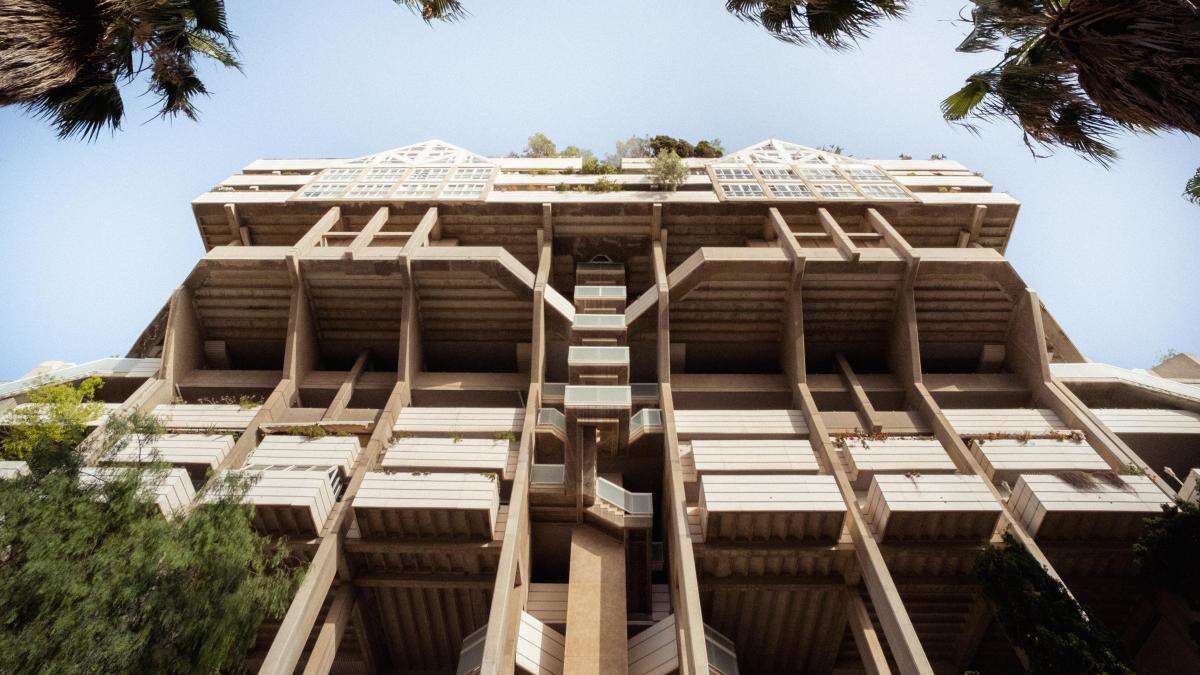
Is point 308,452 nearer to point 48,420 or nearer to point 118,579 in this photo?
point 118,579

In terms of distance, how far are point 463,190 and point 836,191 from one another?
15456 mm

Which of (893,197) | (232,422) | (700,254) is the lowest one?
(232,422)

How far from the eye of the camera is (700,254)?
1764cm

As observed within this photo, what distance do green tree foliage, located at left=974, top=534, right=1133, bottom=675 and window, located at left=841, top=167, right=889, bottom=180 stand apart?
52.3ft

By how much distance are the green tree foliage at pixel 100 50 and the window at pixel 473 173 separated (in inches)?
550

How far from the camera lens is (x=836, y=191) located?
2139 centimetres

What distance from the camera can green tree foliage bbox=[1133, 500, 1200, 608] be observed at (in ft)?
36.8

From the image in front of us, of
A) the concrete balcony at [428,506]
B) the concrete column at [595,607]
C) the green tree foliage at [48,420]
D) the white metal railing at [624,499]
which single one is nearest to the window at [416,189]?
the green tree foliage at [48,420]

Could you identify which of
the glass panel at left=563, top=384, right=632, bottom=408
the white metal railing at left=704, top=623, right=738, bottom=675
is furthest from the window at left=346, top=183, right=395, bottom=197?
the white metal railing at left=704, top=623, right=738, bottom=675

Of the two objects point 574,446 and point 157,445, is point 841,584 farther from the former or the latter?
point 157,445

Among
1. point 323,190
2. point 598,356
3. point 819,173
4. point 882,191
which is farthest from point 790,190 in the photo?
point 323,190

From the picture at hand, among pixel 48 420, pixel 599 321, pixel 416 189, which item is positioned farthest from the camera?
pixel 416 189

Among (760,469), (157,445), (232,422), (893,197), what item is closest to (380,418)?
(232,422)

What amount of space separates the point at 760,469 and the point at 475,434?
333 inches
